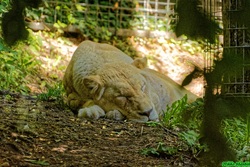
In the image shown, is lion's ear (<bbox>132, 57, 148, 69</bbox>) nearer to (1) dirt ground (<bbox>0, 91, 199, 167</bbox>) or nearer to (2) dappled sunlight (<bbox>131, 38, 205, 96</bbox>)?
(1) dirt ground (<bbox>0, 91, 199, 167</bbox>)

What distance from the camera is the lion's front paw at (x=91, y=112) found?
475cm

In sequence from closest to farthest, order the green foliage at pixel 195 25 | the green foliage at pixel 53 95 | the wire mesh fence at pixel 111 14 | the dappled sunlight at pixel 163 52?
the green foliage at pixel 195 25 → the green foliage at pixel 53 95 → the wire mesh fence at pixel 111 14 → the dappled sunlight at pixel 163 52

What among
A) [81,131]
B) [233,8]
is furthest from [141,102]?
[233,8]

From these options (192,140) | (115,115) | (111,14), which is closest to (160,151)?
(192,140)

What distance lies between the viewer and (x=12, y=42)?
2.36 meters

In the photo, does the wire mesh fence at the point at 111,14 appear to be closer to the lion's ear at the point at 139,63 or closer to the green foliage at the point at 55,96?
the green foliage at the point at 55,96

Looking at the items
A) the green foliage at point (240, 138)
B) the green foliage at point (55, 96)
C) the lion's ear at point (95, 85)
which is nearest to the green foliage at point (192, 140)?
the green foliage at point (240, 138)

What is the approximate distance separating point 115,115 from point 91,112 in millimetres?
231

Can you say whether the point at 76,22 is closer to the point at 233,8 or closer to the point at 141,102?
the point at 141,102

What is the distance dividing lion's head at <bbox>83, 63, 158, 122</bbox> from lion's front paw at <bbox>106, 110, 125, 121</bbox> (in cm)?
3

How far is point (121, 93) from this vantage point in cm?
486

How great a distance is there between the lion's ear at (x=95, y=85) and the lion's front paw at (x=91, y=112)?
0.14 metres

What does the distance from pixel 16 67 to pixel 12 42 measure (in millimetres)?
5107

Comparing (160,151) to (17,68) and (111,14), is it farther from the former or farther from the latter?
→ (111,14)
